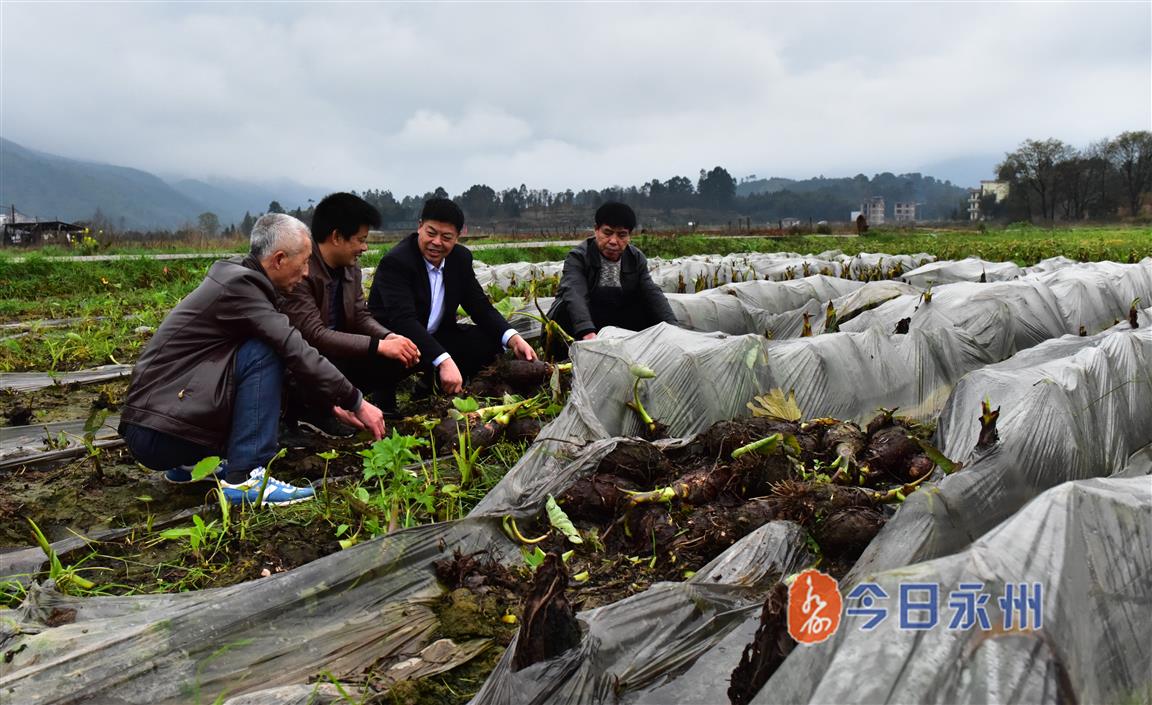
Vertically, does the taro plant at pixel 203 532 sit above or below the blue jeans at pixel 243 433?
below

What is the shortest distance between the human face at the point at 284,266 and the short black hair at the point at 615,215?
1.95 m

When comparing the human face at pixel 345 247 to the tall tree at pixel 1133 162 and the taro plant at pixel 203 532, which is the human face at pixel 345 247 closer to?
the taro plant at pixel 203 532

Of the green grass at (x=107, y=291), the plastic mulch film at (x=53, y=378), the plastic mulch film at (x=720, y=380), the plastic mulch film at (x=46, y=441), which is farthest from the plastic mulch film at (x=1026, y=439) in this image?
the green grass at (x=107, y=291)

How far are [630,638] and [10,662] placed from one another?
4.05 feet

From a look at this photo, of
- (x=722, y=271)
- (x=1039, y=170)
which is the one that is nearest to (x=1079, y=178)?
(x=1039, y=170)

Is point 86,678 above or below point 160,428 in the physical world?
below

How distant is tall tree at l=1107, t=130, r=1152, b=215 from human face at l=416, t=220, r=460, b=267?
61373mm

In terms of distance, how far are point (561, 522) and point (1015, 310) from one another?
328cm

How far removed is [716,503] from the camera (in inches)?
93.3

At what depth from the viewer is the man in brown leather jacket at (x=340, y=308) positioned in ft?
11.2

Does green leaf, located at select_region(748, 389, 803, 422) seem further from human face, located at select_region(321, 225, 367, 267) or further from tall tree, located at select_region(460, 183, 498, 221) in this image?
tall tree, located at select_region(460, 183, 498, 221)

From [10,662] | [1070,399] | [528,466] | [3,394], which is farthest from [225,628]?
[3,394]

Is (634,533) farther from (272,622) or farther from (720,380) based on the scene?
(272,622)

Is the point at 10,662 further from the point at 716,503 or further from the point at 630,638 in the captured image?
the point at 716,503
